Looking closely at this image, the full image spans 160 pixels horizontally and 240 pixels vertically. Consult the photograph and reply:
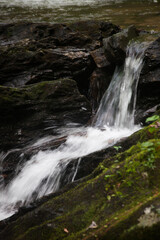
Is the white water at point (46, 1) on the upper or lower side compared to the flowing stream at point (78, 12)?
upper

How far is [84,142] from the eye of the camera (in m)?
5.95

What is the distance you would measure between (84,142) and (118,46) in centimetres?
388

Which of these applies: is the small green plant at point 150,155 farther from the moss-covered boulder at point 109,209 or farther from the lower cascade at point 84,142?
the lower cascade at point 84,142

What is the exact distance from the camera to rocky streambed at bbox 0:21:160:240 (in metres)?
2.38

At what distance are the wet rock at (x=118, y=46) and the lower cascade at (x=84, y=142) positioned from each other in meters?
0.25

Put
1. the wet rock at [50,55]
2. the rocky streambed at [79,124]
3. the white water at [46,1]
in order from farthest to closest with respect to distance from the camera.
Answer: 1. the white water at [46,1]
2. the wet rock at [50,55]
3. the rocky streambed at [79,124]

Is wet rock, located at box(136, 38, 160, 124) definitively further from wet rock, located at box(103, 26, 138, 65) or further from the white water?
the white water

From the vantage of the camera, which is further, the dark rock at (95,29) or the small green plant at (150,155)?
the dark rock at (95,29)

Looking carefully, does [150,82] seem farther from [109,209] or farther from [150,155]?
[109,209]

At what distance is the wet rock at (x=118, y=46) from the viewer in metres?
7.34

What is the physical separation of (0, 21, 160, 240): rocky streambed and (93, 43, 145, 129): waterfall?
0.26 metres

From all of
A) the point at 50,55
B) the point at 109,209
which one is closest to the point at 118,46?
the point at 50,55

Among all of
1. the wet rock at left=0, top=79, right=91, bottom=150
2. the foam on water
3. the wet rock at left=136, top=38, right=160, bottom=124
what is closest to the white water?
the wet rock at left=136, top=38, right=160, bottom=124

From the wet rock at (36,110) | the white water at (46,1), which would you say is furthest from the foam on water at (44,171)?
the white water at (46,1)
